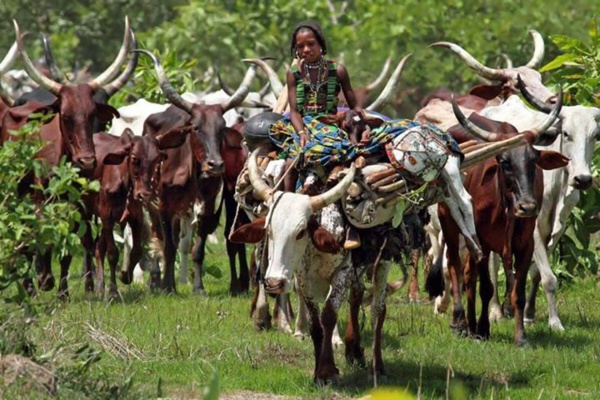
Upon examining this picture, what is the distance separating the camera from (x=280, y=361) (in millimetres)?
10539

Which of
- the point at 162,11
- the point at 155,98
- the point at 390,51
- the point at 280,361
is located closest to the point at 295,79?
the point at 280,361

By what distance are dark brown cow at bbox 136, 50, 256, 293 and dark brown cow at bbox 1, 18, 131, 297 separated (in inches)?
35.6

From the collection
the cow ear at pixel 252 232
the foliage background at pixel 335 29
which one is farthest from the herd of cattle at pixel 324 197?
the foliage background at pixel 335 29

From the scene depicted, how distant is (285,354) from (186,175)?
15.2 ft

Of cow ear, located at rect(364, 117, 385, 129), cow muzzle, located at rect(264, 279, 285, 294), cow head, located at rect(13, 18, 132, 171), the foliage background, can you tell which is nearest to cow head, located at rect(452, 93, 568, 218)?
cow ear, located at rect(364, 117, 385, 129)

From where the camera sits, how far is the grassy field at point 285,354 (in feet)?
30.9

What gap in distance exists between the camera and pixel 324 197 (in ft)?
30.7

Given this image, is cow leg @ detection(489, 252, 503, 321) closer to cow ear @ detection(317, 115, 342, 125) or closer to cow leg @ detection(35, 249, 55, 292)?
cow ear @ detection(317, 115, 342, 125)

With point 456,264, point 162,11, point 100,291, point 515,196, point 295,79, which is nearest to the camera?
point 295,79

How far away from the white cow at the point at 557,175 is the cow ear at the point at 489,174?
91 centimetres

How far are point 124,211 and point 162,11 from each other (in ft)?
66.8

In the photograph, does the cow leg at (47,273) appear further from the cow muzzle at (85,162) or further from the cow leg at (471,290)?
the cow leg at (471,290)

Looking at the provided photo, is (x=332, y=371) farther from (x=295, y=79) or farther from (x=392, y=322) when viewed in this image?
(x=392, y=322)

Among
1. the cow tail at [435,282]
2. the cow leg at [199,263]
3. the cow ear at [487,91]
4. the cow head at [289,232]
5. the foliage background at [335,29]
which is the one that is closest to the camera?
the cow head at [289,232]
